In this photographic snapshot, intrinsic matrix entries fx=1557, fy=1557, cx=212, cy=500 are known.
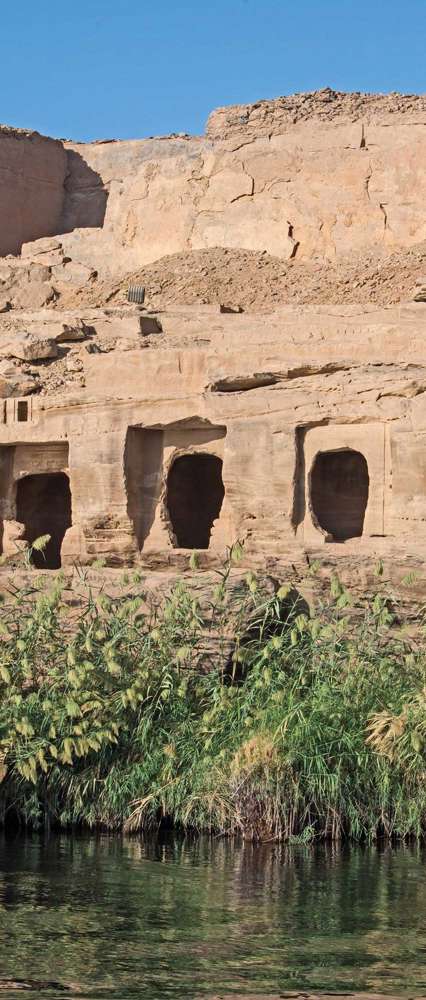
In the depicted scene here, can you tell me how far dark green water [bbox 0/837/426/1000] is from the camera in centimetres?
873

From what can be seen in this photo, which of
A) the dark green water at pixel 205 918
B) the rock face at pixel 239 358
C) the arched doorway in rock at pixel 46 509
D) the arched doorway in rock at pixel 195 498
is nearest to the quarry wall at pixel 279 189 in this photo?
the rock face at pixel 239 358

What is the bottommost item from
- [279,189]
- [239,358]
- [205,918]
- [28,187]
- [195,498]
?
[205,918]

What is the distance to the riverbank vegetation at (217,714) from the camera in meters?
12.8

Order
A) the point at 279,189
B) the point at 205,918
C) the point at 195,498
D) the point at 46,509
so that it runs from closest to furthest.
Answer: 1. the point at 205,918
2. the point at 195,498
3. the point at 46,509
4. the point at 279,189

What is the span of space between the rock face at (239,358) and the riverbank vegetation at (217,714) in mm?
1451

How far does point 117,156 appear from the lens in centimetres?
3234

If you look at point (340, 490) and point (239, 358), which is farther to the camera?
point (340, 490)

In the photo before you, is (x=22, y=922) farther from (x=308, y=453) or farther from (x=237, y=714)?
(x=308, y=453)

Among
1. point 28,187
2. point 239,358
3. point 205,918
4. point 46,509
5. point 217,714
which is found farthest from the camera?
point 28,187

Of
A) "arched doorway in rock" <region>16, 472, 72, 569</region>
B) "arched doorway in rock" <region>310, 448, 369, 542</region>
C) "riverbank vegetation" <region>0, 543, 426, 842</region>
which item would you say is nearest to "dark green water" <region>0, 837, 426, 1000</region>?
"riverbank vegetation" <region>0, 543, 426, 842</region>

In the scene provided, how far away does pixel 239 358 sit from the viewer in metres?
19.3

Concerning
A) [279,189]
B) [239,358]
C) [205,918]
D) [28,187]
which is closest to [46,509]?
[239,358]

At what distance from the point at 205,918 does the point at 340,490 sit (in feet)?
32.5

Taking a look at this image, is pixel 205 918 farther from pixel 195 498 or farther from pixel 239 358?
pixel 195 498
